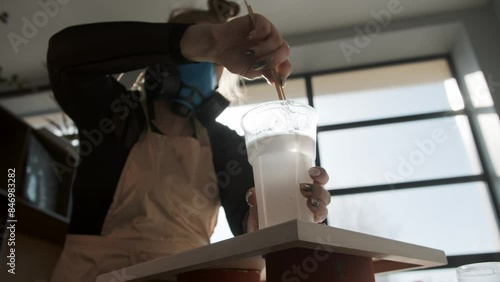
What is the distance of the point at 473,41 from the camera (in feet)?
7.47

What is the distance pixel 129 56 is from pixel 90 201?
1.23ft

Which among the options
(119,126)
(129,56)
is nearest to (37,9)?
(119,126)

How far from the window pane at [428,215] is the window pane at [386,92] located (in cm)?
50

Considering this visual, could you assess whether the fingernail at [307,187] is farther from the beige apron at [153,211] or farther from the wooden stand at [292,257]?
the beige apron at [153,211]

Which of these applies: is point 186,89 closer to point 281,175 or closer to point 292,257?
point 281,175

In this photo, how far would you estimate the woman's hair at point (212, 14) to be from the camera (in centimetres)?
122

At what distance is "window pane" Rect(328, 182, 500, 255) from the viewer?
2070 millimetres

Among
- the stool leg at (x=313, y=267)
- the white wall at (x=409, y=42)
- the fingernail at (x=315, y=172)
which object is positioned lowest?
the stool leg at (x=313, y=267)

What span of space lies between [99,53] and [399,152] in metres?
1.89

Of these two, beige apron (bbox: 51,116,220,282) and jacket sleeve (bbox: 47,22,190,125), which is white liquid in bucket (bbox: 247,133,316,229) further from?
beige apron (bbox: 51,116,220,282)

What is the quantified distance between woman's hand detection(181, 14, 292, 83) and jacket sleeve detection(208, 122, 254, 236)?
1.16ft

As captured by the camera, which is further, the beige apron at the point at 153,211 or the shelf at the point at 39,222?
the shelf at the point at 39,222

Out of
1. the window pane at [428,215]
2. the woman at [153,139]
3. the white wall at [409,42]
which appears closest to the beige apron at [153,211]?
the woman at [153,139]

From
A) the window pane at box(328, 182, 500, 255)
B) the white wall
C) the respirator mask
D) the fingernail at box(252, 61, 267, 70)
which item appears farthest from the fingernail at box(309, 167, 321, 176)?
the white wall
